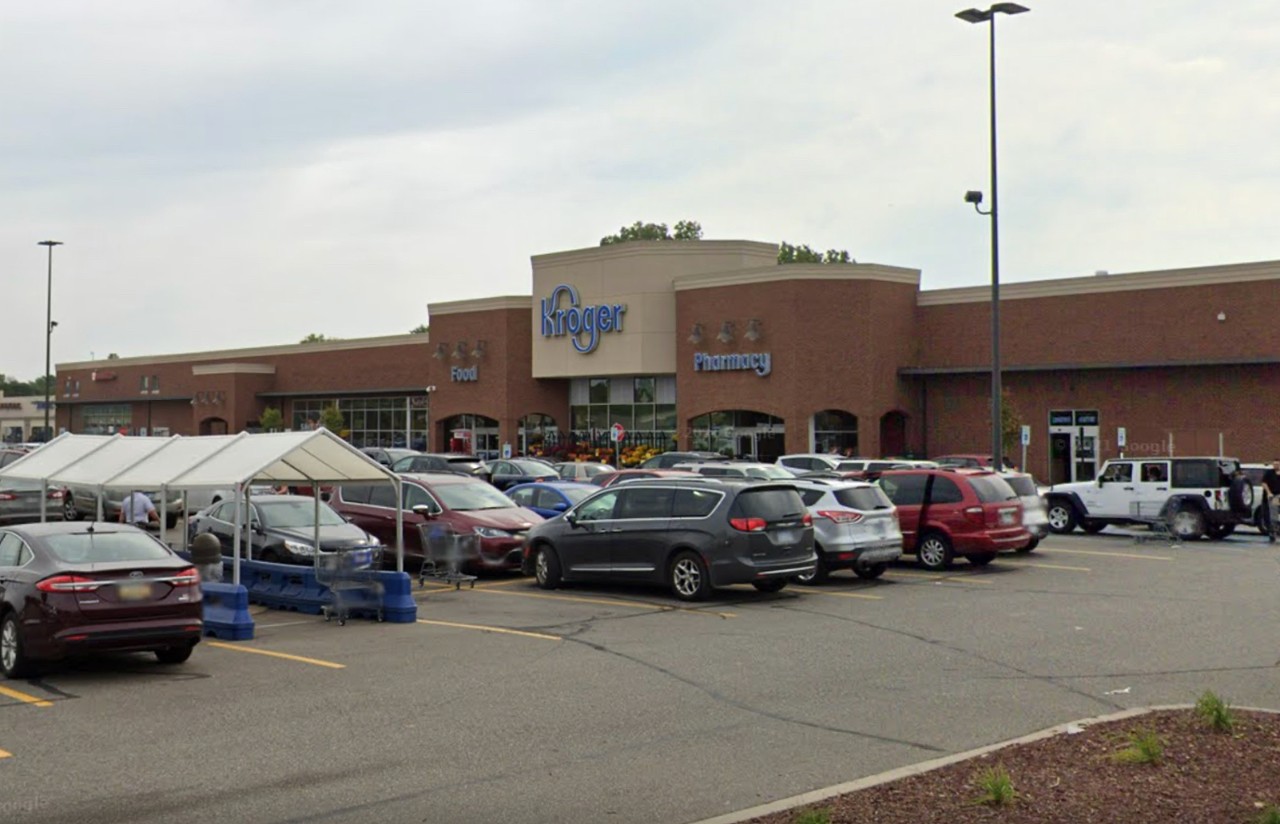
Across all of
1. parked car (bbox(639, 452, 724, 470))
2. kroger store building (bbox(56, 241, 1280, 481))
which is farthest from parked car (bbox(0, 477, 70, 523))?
kroger store building (bbox(56, 241, 1280, 481))

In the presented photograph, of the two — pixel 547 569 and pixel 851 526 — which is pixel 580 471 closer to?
pixel 547 569

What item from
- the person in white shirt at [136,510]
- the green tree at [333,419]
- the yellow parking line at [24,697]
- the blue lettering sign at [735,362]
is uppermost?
the blue lettering sign at [735,362]

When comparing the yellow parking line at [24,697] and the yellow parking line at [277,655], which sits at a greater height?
the yellow parking line at [277,655]

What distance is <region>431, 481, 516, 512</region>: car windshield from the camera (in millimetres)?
22125

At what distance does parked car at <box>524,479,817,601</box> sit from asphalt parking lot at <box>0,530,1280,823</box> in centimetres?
59

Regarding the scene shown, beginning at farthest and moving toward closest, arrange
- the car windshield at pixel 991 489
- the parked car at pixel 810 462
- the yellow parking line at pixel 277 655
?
1. the parked car at pixel 810 462
2. the car windshield at pixel 991 489
3. the yellow parking line at pixel 277 655

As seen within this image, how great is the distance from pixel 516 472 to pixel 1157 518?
53.4 feet

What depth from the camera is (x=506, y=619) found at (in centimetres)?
1648

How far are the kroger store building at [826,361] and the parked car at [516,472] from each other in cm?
1513

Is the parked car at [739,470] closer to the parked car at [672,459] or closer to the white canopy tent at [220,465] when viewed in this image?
the parked car at [672,459]

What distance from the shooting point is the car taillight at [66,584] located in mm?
12070

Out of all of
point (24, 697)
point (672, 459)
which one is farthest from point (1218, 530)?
point (24, 697)

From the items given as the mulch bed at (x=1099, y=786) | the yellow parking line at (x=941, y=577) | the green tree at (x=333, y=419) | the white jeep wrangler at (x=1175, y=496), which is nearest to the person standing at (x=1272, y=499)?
the white jeep wrangler at (x=1175, y=496)

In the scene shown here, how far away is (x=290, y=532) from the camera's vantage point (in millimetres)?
19891
